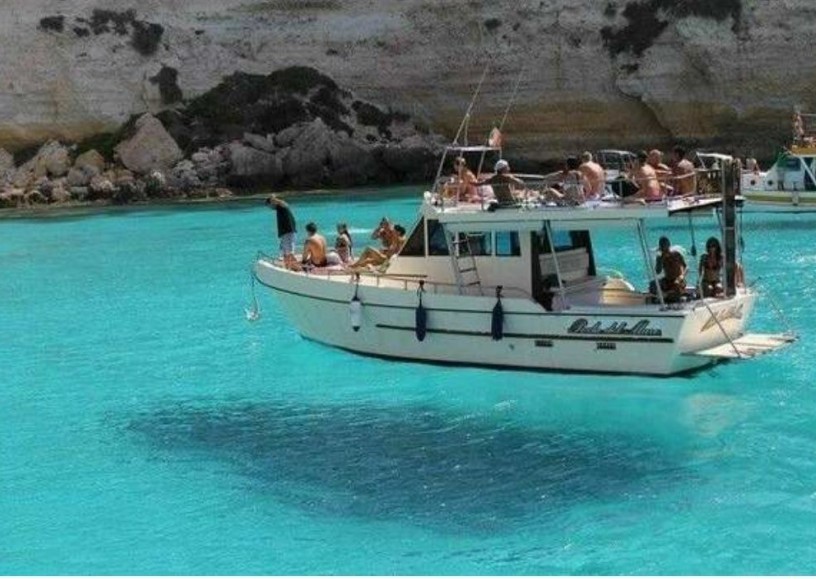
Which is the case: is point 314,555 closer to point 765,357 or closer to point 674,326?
point 674,326

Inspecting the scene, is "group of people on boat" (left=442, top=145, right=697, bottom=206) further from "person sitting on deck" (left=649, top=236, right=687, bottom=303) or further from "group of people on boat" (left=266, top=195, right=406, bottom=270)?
"group of people on boat" (left=266, top=195, right=406, bottom=270)

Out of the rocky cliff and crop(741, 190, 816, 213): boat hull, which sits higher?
the rocky cliff

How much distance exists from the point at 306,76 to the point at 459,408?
47860mm

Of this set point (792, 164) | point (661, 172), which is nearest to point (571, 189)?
point (661, 172)

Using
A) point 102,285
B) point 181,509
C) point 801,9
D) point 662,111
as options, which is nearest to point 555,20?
point 662,111

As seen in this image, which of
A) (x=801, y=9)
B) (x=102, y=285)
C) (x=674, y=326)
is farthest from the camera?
(x=801, y=9)

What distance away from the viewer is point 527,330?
52.2 ft

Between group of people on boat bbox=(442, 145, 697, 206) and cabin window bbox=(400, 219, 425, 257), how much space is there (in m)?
1.07

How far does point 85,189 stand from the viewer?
55.6 meters

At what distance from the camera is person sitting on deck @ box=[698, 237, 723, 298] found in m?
16.0

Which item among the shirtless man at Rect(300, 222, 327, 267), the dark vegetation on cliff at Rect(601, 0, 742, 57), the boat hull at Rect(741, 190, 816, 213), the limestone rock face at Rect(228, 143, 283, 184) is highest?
the dark vegetation on cliff at Rect(601, 0, 742, 57)

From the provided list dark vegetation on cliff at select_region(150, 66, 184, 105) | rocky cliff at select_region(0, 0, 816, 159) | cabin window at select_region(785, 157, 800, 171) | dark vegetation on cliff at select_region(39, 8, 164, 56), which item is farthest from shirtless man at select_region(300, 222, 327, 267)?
dark vegetation on cliff at select_region(39, 8, 164, 56)

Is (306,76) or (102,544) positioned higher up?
(306,76)

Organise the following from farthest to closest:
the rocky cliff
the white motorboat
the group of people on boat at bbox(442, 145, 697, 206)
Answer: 1. the rocky cliff
2. the group of people on boat at bbox(442, 145, 697, 206)
3. the white motorboat
